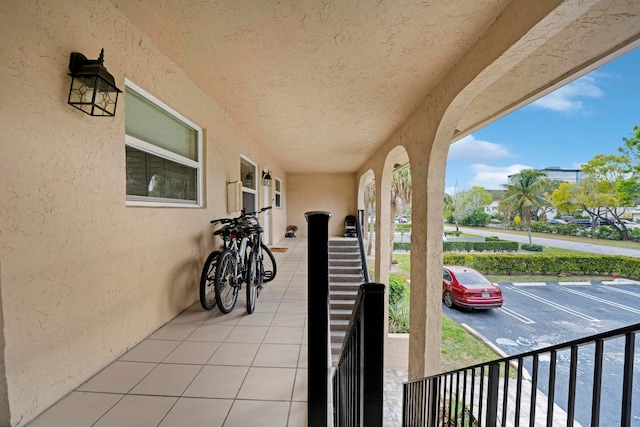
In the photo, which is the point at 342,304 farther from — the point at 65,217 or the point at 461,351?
the point at 65,217

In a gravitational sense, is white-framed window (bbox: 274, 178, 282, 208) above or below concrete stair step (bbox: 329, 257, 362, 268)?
above

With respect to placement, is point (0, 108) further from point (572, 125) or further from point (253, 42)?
point (572, 125)

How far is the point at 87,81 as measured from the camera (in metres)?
1.37

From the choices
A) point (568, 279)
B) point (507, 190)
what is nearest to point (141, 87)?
point (568, 279)

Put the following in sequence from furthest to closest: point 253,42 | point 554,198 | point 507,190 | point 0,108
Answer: point 507,190 → point 554,198 → point 253,42 → point 0,108

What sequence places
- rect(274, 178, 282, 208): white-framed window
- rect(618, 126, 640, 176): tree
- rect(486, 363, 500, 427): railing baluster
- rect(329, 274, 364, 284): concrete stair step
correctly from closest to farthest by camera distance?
rect(486, 363, 500, 427): railing baluster < rect(618, 126, 640, 176): tree < rect(329, 274, 364, 284): concrete stair step < rect(274, 178, 282, 208): white-framed window

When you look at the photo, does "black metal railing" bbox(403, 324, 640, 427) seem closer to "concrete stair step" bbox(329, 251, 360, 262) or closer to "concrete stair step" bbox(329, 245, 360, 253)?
"concrete stair step" bbox(329, 251, 360, 262)

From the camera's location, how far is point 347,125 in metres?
3.88

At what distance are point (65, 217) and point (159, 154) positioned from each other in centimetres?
99

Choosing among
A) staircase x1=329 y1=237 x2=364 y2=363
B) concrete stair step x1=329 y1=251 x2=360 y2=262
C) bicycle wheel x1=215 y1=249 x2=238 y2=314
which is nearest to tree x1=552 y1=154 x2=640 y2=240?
staircase x1=329 y1=237 x2=364 y2=363

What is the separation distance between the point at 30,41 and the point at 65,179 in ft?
2.14

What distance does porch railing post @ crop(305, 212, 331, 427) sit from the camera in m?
1.13

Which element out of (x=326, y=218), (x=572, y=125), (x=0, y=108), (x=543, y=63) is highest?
(x=572, y=125)

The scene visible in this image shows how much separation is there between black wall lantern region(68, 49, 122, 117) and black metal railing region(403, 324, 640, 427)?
8.18 ft
